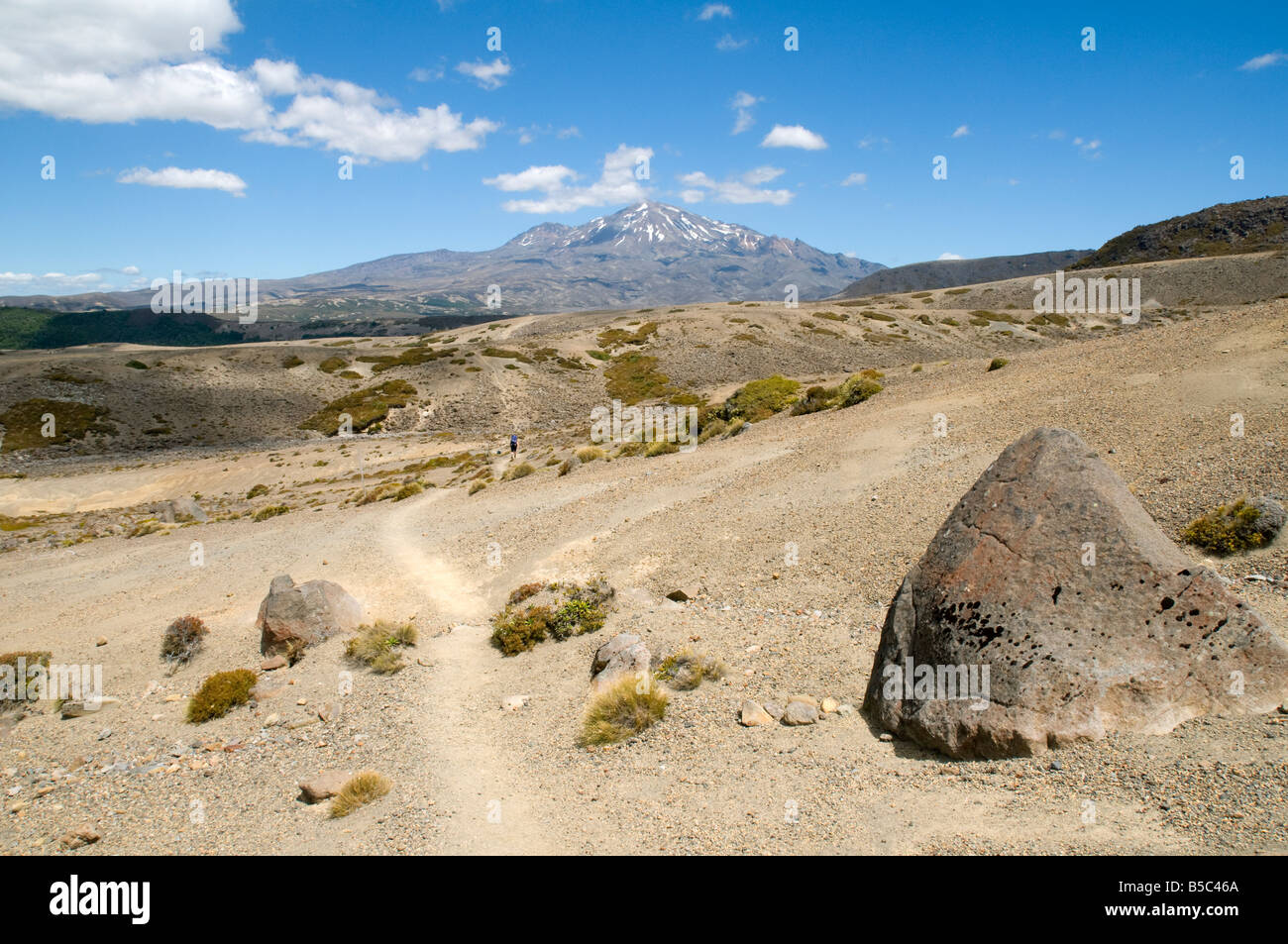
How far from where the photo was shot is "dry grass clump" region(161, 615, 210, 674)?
15609 millimetres

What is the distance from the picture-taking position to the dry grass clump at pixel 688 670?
10.6 m

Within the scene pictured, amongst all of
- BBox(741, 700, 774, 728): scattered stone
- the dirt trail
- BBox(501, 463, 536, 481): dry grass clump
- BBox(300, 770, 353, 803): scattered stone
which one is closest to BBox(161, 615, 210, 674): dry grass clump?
the dirt trail

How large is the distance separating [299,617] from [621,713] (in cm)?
938

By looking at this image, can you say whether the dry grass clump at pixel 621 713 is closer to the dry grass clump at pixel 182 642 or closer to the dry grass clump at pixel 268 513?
the dry grass clump at pixel 182 642

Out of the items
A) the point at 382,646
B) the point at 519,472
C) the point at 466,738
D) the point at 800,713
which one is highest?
the point at 519,472

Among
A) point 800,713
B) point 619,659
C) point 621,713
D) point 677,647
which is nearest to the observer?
point 800,713

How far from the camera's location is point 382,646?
46.3 feet

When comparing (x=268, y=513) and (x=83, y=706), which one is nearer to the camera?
(x=83, y=706)

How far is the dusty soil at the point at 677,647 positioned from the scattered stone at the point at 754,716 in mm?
242

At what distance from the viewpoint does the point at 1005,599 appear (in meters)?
7.62

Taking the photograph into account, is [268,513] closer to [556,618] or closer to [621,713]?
[556,618]

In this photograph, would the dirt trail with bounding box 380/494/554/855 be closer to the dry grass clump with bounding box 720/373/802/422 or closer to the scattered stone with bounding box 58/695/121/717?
the scattered stone with bounding box 58/695/121/717

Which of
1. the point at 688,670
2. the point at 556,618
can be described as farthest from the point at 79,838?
the point at 688,670

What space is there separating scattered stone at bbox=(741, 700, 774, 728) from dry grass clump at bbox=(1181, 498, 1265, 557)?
25.4ft
